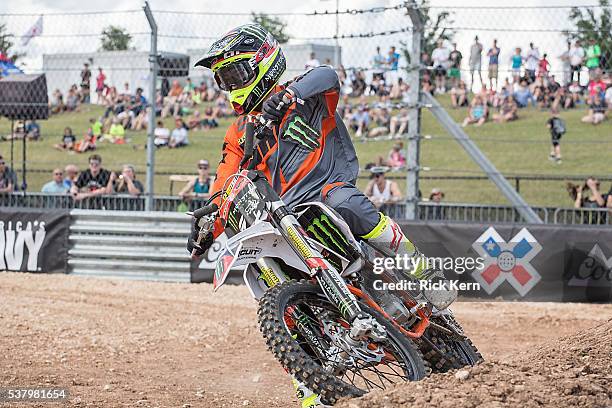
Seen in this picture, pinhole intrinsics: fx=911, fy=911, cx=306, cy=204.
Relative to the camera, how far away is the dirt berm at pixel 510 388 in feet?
13.9

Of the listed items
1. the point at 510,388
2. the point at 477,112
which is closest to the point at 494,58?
the point at 477,112

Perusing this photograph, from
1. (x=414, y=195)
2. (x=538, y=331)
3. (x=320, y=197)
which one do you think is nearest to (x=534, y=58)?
(x=414, y=195)

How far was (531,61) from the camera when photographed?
37.7ft

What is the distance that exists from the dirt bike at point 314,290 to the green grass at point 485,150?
732cm

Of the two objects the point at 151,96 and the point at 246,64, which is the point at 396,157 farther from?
the point at 246,64

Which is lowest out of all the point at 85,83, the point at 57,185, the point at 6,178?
the point at 57,185

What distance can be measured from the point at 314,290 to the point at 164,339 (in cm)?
425

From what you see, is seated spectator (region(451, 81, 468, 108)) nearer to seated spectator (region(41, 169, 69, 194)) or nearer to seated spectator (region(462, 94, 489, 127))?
seated spectator (region(462, 94, 489, 127))

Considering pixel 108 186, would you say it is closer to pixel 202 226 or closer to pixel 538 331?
pixel 538 331

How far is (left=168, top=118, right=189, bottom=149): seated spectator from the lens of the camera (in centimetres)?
1427

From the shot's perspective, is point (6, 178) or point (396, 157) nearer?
point (6, 178)

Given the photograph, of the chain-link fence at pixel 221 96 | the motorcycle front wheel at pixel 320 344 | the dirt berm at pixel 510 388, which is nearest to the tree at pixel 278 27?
the chain-link fence at pixel 221 96

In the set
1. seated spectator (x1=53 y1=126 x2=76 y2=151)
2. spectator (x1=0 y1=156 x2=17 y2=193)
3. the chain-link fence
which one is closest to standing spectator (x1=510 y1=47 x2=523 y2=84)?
the chain-link fence

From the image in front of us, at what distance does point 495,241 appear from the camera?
1077 centimetres
